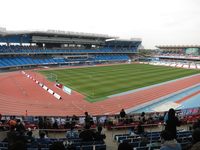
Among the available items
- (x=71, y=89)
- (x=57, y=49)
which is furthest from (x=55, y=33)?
(x=71, y=89)

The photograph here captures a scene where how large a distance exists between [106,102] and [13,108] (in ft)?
33.4

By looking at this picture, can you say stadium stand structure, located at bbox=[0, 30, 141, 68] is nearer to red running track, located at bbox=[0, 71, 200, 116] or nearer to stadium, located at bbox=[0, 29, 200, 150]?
stadium, located at bbox=[0, 29, 200, 150]

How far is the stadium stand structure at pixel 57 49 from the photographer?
2499 inches

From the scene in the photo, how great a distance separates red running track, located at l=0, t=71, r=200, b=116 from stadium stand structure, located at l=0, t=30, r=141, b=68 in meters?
29.2

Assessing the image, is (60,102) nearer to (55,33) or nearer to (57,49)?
(55,33)

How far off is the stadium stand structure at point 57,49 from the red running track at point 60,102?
2917 cm

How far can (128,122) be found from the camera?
48.9 ft

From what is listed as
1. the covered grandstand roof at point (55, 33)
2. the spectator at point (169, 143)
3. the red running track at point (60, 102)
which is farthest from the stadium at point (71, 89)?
the spectator at point (169, 143)

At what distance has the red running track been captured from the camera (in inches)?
919

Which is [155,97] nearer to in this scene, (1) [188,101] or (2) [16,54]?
(1) [188,101]

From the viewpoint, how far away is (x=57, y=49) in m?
74.7

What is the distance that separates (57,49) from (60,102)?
165 feet

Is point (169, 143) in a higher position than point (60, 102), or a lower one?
higher

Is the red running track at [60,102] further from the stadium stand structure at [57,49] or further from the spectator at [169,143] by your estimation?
the stadium stand structure at [57,49]
